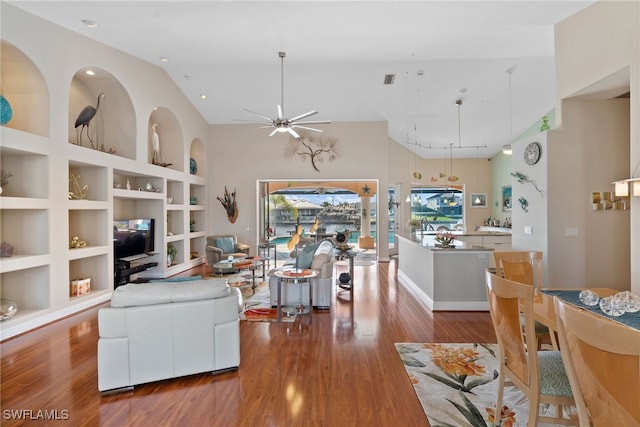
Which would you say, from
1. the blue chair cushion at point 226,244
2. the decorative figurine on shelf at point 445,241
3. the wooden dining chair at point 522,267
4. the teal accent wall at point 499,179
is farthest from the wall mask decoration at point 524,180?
the blue chair cushion at point 226,244

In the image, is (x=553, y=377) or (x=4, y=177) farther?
(x=4, y=177)

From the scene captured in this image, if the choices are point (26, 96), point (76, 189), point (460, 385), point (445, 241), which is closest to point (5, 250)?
point (76, 189)

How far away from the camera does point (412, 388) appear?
8.63 feet

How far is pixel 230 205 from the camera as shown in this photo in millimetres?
9078

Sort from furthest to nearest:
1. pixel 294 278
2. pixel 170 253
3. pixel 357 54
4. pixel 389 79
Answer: pixel 170 253 < pixel 389 79 < pixel 357 54 < pixel 294 278

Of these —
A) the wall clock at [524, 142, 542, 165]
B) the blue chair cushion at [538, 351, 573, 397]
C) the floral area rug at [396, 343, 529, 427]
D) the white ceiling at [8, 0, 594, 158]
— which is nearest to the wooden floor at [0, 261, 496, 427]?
the floral area rug at [396, 343, 529, 427]

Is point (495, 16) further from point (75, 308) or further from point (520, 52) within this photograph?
point (75, 308)

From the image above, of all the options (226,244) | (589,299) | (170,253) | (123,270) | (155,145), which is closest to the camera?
(589,299)

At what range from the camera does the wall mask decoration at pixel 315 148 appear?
9000 millimetres

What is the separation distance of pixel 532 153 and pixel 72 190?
23.4 feet

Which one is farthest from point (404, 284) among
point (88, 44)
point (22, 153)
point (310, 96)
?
point (88, 44)

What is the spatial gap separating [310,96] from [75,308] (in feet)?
20.4

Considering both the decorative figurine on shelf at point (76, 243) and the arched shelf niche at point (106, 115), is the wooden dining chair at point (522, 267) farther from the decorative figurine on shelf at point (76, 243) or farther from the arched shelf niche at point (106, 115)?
the arched shelf niche at point (106, 115)

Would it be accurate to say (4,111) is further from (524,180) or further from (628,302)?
(524,180)
